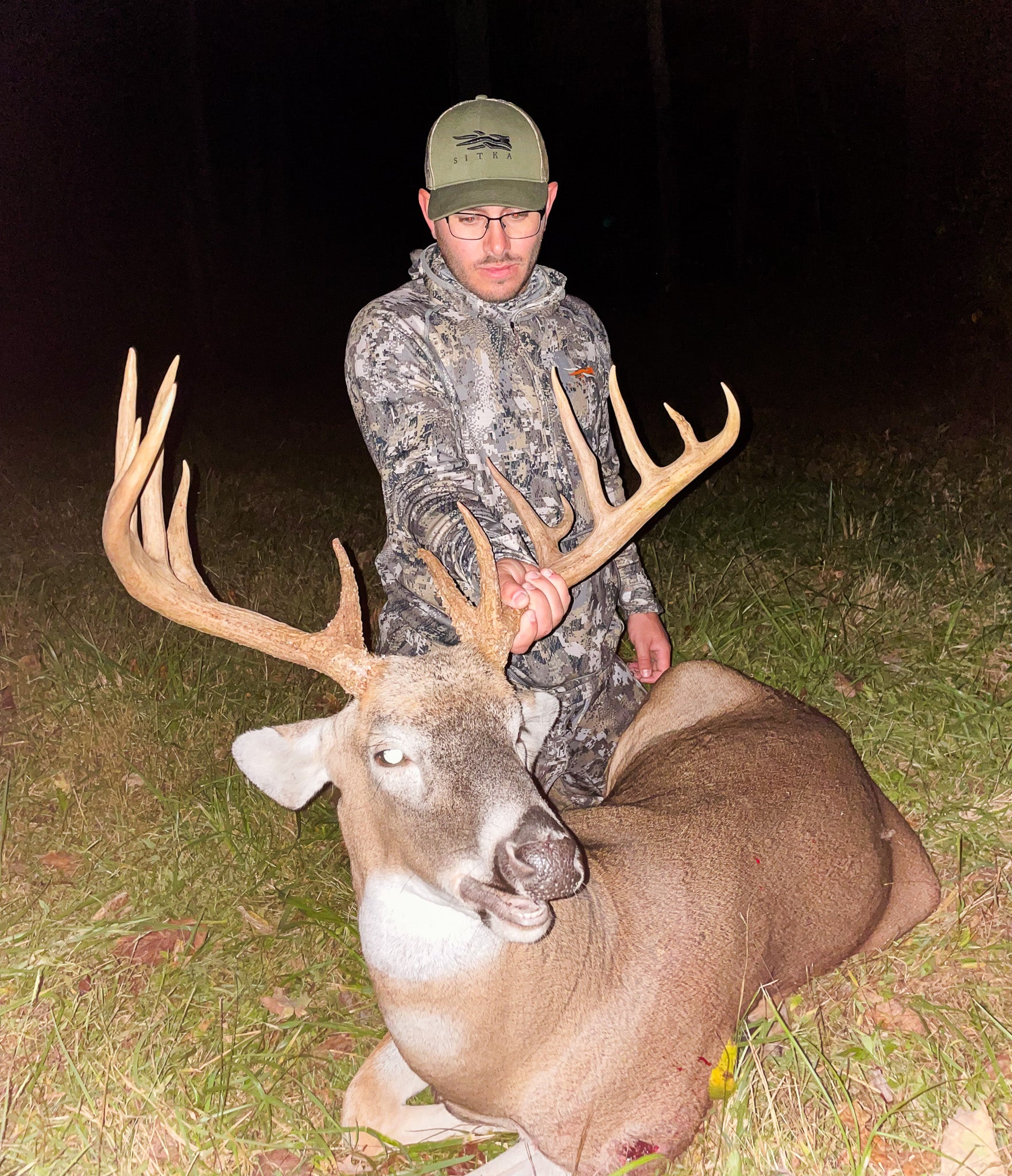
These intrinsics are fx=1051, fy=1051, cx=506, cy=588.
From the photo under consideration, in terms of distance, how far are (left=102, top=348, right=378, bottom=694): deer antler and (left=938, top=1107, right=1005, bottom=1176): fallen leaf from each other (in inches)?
67.9

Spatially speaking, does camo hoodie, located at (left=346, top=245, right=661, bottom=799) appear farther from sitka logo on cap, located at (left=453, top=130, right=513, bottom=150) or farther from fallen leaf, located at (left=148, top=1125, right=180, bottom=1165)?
fallen leaf, located at (left=148, top=1125, right=180, bottom=1165)

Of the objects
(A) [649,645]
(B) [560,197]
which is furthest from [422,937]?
(B) [560,197]

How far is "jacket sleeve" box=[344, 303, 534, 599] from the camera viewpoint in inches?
116

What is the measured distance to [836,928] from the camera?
2.87 meters

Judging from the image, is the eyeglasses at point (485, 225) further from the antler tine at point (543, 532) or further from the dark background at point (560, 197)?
the dark background at point (560, 197)

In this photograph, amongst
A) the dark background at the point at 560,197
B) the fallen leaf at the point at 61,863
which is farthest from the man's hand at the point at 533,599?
the dark background at the point at 560,197

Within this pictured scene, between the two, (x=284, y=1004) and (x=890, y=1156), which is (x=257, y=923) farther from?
(x=890, y=1156)

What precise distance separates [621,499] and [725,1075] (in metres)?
2.07

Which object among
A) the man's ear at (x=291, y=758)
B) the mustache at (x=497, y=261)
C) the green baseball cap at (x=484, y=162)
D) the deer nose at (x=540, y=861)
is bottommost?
the man's ear at (x=291, y=758)

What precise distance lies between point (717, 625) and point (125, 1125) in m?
3.30

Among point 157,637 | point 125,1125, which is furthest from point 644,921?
point 157,637

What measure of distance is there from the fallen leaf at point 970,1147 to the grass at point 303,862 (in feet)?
0.10

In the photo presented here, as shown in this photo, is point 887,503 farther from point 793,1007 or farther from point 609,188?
point 609,188

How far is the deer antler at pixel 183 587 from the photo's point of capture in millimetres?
2371
